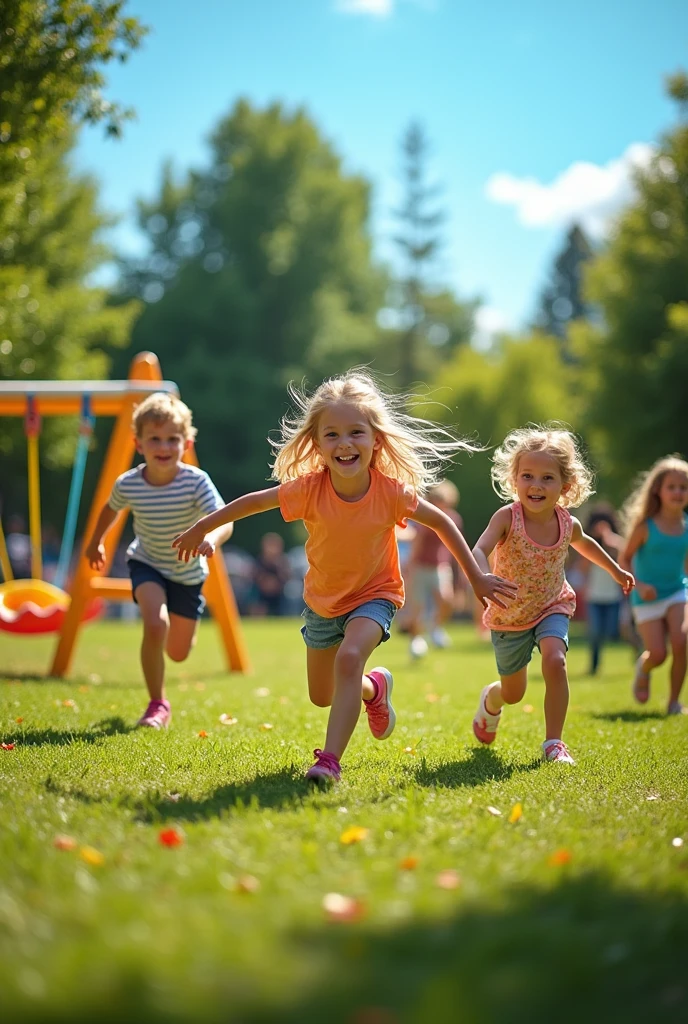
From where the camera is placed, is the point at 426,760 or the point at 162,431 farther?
the point at 162,431

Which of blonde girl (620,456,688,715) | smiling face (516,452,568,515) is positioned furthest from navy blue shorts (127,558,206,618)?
blonde girl (620,456,688,715)

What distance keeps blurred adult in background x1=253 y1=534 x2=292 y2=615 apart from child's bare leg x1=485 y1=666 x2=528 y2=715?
23.3 m

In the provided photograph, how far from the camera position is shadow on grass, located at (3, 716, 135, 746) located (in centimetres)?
612

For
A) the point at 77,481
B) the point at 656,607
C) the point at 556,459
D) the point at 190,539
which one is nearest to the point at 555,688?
the point at 556,459

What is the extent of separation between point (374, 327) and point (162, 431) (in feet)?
151

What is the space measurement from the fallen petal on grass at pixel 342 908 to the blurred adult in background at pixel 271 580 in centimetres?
2678

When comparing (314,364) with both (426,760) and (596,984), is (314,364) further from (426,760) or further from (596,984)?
(596,984)

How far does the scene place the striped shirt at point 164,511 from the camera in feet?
24.8

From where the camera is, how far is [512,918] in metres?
2.98

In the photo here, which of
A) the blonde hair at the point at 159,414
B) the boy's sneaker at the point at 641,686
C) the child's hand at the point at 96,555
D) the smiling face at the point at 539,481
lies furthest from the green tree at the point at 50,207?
the boy's sneaker at the point at 641,686

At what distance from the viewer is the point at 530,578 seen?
6.45 metres

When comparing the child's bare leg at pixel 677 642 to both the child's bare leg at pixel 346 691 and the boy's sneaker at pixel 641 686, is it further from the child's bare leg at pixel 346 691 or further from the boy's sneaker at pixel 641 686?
the child's bare leg at pixel 346 691

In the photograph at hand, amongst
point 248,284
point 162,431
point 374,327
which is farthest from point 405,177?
point 162,431

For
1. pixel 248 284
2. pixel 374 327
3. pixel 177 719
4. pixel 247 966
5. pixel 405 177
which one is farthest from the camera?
pixel 405 177
